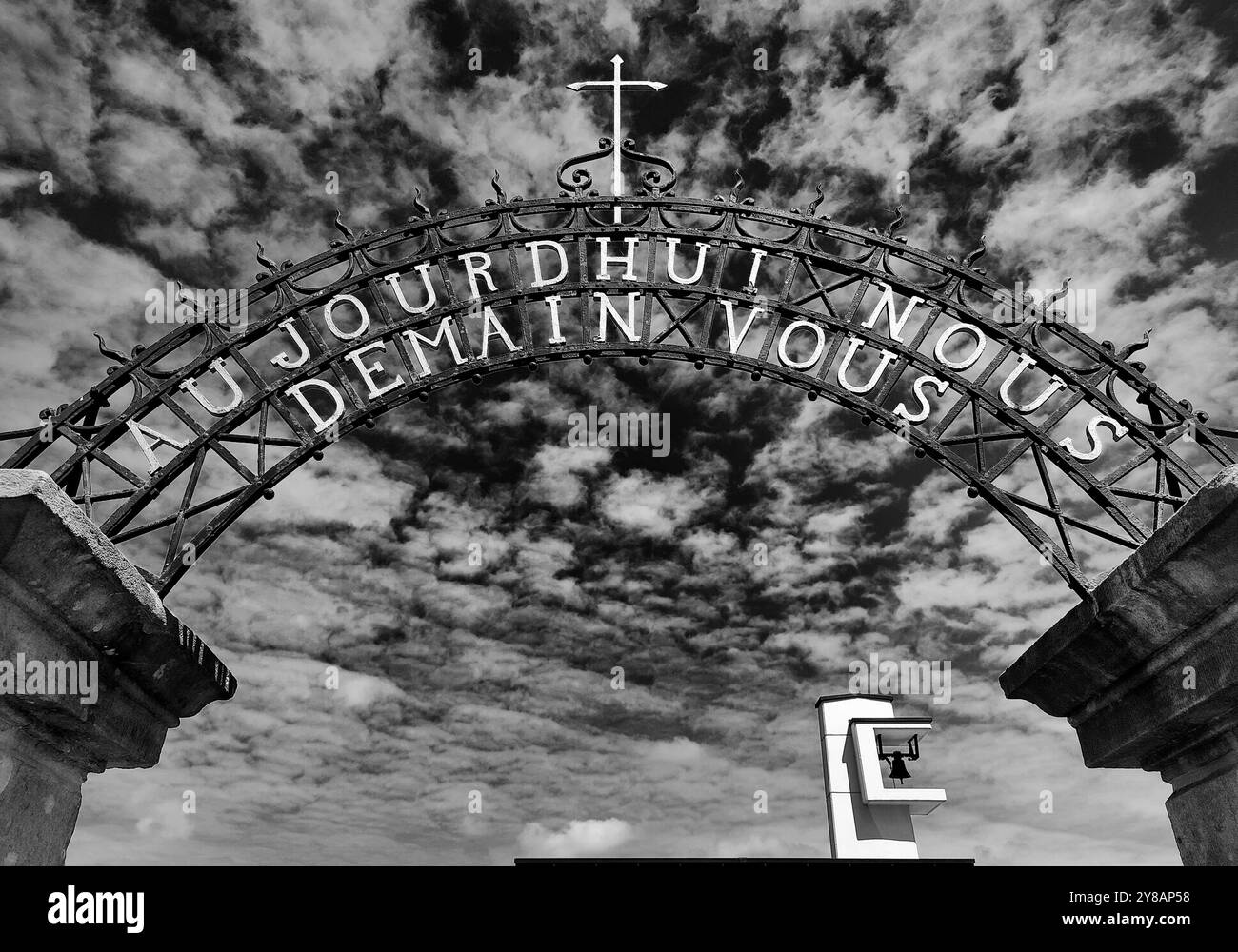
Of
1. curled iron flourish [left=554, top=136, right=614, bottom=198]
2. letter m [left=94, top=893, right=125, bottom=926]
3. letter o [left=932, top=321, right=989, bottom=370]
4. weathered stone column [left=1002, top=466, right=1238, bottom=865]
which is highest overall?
curled iron flourish [left=554, top=136, right=614, bottom=198]

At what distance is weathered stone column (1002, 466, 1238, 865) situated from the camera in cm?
400

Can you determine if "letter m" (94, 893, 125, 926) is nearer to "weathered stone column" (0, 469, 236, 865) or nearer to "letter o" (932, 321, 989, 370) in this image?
"weathered stone column" (0, 469, 236, 865)

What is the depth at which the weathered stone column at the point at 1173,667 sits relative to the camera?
13.1 ft

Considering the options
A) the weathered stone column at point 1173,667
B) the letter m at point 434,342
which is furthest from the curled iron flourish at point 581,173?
the weathered stone column at point 1173,667

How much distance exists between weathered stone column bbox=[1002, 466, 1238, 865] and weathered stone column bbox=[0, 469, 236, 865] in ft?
15.9

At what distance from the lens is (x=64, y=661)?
405 cm

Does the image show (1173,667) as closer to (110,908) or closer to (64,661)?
(110,908)

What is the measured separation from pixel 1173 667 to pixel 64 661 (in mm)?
5375

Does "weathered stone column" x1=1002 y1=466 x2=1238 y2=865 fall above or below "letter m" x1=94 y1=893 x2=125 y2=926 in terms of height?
above

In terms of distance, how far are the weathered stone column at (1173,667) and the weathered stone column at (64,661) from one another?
15.9 feet

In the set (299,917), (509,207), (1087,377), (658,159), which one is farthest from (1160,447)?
(299,917)

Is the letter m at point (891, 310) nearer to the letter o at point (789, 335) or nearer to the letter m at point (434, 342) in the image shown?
the letter o at point (789, 335)

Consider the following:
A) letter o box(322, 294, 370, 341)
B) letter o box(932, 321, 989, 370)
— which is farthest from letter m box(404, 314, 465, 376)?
letter o box(932, 321, 989, 370)

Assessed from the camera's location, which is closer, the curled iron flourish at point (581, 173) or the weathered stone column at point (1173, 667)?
the weathered stone column at point (1173, 667)
